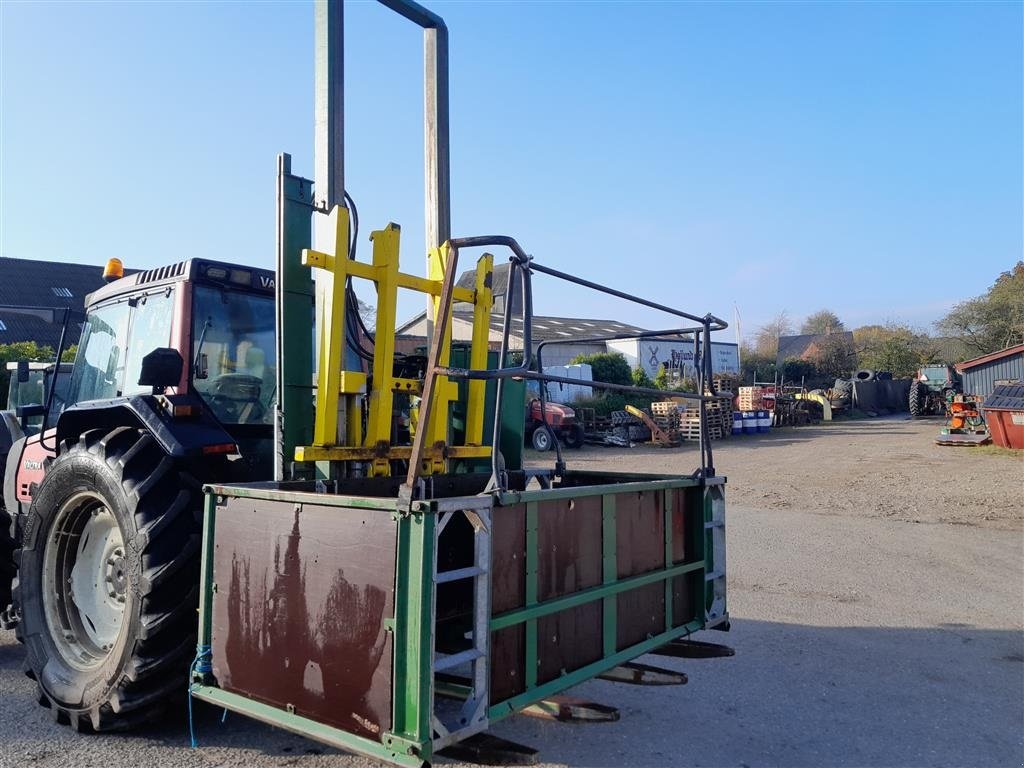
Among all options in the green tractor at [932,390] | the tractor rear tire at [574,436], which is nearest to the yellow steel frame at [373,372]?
the tractor rear tire at [574,436]

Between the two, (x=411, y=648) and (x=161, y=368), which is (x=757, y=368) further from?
(x=411, y=648)

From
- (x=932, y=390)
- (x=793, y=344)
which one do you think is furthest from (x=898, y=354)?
(x=793, y=344)

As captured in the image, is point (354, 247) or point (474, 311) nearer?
point (354, 247)

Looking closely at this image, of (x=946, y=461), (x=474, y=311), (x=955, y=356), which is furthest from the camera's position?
(x=955, y=356)

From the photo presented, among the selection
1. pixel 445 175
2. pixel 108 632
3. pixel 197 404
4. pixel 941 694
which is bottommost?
pixel 941 694

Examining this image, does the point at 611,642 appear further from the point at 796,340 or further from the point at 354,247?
the point at 796,340

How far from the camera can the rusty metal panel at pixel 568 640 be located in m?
3.22

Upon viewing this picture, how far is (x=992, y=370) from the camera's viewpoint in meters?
25.6

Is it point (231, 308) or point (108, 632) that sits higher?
point (231, 308)

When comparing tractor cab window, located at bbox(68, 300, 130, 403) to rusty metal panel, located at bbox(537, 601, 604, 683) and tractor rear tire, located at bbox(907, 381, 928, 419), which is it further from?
tractor rear tire, located at bbox(907, 381, 928, 419)

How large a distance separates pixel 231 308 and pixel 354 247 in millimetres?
991

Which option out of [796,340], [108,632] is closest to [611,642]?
[108,632]

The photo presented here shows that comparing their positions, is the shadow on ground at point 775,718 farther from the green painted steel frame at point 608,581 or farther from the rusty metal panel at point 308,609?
the rusty metal panel at point 308,609

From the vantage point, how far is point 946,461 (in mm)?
18172
